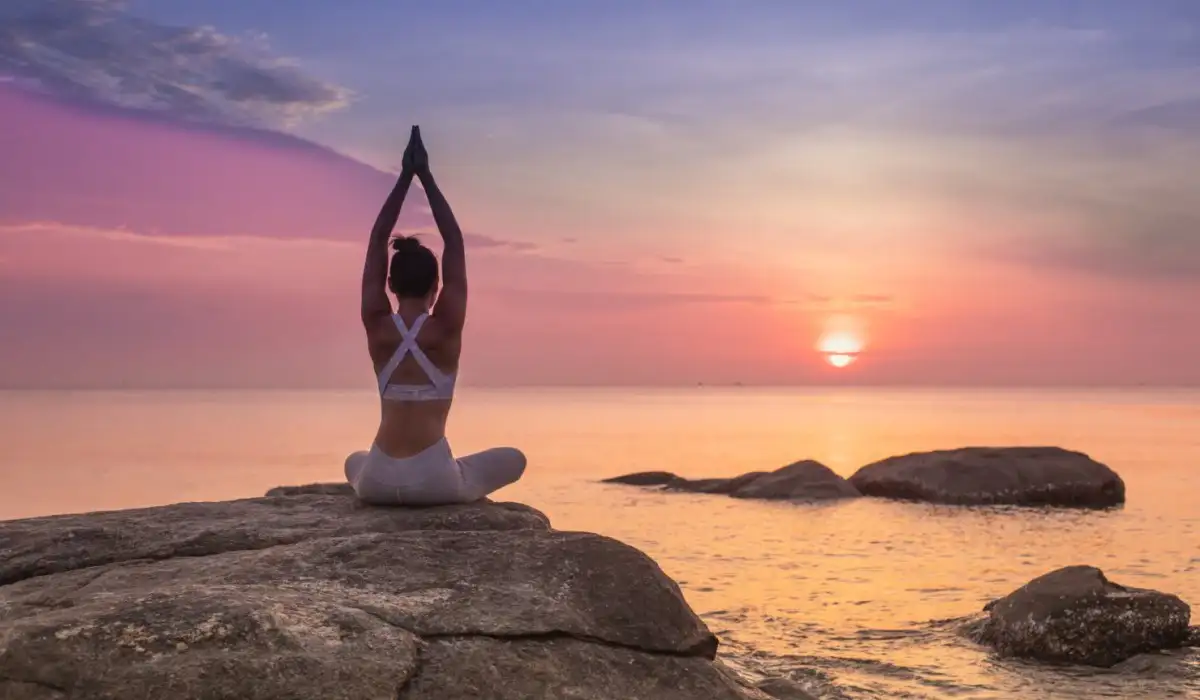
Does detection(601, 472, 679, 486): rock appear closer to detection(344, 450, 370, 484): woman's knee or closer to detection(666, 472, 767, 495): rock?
detection(666, 472, 767, 495): rock

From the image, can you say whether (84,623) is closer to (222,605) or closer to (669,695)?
(222,605)

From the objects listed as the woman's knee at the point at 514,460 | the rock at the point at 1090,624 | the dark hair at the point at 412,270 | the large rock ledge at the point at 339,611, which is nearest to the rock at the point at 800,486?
the rock at the point at 1090,624

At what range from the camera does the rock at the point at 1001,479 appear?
30234mm

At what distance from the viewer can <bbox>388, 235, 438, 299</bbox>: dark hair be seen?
28.6 feet

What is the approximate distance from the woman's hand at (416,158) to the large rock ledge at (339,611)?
3.14 metres

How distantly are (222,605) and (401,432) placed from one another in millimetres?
3428

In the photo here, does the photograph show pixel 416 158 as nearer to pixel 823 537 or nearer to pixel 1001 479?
pixel 823 537

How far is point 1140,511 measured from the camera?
29.5 metres

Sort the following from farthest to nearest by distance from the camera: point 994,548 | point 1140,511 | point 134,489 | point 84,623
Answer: point 134,489 < point 1140,511 < point 994,548 < point 84,623

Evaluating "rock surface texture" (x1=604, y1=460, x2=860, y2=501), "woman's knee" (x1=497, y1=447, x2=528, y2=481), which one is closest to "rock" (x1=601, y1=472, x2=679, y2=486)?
"rock surface texture" (x1=604, y1=460, x2=860, y2=501)

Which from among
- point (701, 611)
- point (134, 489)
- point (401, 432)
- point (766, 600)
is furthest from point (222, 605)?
point (134, 489)

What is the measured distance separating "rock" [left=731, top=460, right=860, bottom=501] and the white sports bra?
81.1 ft

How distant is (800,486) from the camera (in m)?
32.4

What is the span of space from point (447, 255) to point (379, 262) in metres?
0.65
